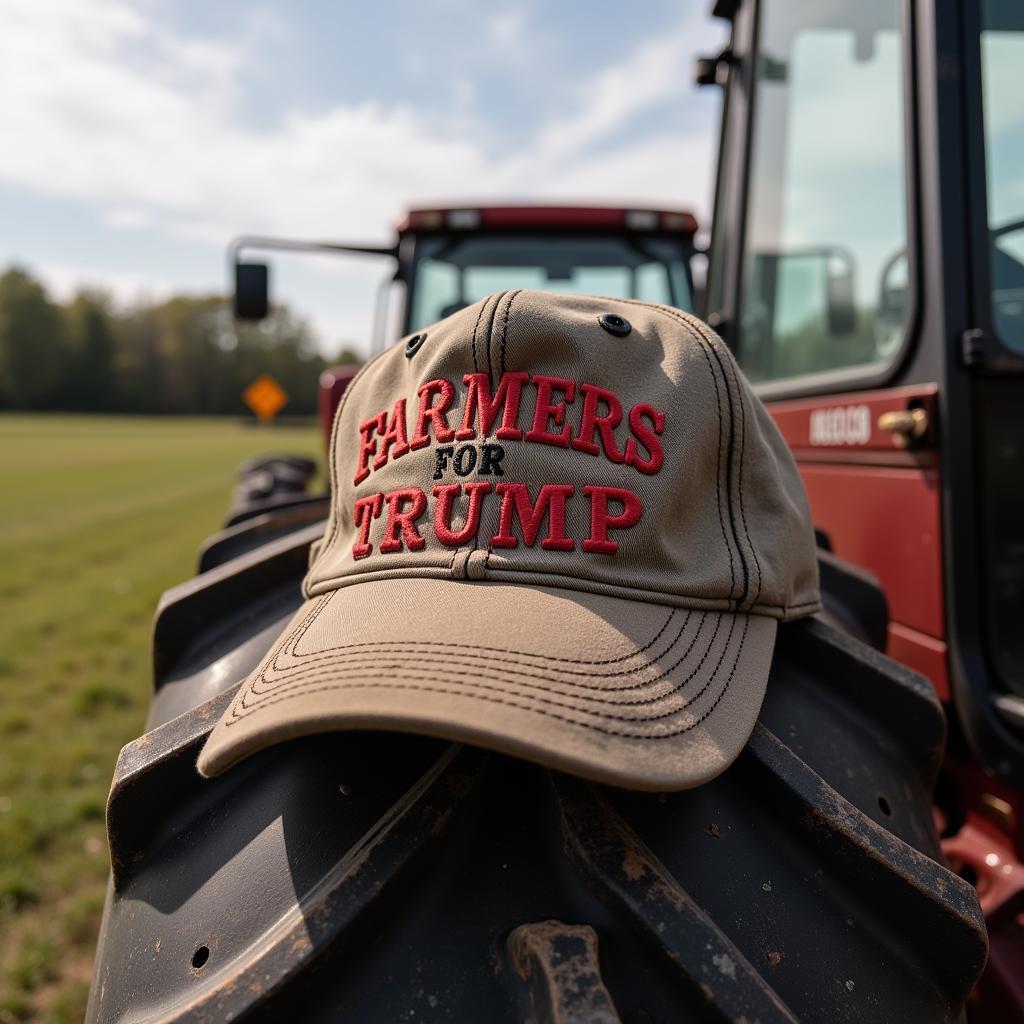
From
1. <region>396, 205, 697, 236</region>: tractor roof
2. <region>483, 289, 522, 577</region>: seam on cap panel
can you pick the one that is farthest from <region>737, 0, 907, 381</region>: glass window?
<region>396, 205, 697, 236</region>: tractor roof

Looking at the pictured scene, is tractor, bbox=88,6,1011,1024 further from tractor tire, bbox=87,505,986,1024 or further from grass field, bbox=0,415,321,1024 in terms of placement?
grass field, bbox=0,415,321,1024

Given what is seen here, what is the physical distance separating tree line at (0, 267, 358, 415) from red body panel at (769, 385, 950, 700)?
63635 millimetres

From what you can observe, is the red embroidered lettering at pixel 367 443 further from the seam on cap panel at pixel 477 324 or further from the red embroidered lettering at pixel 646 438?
the red embroidered lettering at pixel 646 438

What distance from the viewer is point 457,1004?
2.61 feet

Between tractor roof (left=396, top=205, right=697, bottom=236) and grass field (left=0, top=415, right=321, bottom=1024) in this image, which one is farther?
tractor roof (left=396, top=205, right=697, bottom=236)

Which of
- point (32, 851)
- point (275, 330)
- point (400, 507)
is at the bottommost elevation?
point (32, 851)

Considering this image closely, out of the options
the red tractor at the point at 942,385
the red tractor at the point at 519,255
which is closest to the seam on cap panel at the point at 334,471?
the red tractor at the point at 942,385

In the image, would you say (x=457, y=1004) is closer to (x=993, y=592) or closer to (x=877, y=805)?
(x=877, y=805)

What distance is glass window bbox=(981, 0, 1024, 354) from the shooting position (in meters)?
1.56

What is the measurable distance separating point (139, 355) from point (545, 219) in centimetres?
7951

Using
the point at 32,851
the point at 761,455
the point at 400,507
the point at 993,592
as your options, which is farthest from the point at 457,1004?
the point at 32,851

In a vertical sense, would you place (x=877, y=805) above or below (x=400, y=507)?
below

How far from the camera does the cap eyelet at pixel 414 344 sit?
1188 mm

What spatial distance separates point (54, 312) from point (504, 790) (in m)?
76.8
